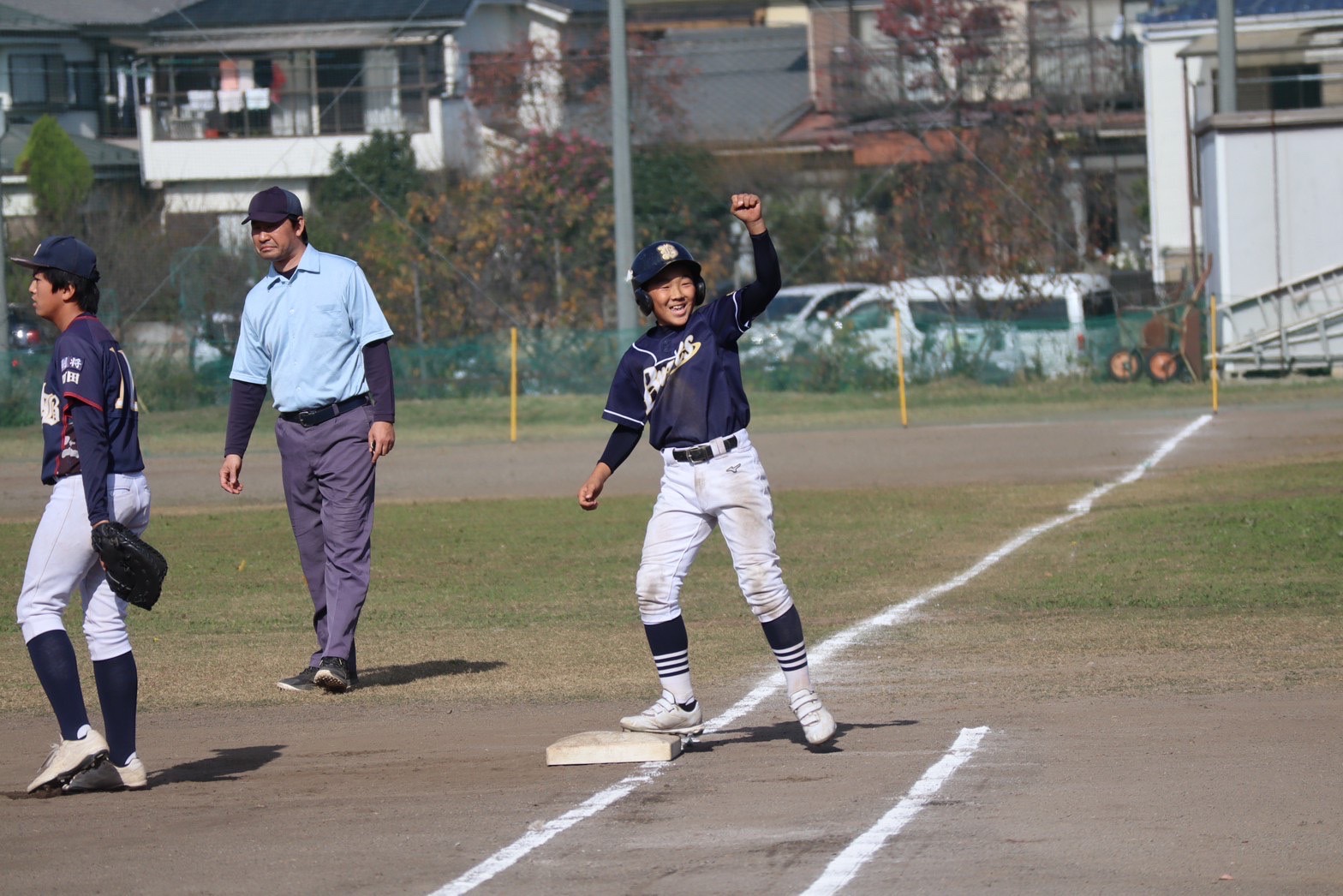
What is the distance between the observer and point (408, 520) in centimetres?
1561

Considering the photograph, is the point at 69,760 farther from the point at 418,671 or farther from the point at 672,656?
the point at 418,671

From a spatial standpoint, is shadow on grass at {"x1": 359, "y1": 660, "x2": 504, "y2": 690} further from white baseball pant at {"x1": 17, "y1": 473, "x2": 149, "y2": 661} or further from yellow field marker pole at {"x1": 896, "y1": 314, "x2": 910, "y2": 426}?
yellow field marker pole at {"x1": 896, "y1": 314, "x2": 910, "y2": 426}

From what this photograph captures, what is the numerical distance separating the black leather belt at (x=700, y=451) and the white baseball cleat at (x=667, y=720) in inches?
37.6

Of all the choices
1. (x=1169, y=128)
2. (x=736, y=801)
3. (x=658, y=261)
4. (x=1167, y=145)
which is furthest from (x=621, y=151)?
(x=736, y=801)

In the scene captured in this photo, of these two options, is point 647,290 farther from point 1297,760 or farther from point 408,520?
point 408,520

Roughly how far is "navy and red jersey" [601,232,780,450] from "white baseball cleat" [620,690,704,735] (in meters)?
1.04

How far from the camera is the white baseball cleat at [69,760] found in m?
6.09

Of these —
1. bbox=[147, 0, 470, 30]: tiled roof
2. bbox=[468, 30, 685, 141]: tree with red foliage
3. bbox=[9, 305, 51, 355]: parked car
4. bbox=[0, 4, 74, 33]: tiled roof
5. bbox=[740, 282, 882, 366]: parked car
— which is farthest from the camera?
bbox=[147, 0, 470, 30]: tiled roof

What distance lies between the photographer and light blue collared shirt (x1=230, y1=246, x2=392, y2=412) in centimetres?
802

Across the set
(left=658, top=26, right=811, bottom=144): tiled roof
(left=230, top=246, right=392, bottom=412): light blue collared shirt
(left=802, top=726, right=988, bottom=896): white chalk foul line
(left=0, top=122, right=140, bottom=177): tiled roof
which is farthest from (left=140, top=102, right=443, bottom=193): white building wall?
(left=802, top=726, right=988, bottom=896): white chalk foul line

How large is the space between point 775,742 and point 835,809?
1.17m

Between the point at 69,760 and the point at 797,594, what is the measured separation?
5715 millimetres


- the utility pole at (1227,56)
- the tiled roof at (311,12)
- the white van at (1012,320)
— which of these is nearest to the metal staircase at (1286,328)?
the white van at (1012,320)

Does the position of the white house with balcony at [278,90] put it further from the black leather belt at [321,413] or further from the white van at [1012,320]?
the black leather belt at [321,413]
